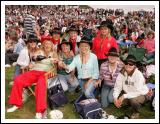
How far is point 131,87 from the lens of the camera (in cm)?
657

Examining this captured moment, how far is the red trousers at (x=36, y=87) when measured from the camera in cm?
648

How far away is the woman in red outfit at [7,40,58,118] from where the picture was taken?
6.50 m

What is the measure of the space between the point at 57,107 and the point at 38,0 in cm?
237

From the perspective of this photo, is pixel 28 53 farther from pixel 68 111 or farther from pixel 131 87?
pixel 131 87

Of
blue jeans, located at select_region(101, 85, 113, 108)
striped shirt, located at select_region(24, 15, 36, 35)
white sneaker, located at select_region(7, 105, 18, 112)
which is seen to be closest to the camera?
white sneaker, located at select_region(7, 105, 18, 112)

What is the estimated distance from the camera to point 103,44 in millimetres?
7422

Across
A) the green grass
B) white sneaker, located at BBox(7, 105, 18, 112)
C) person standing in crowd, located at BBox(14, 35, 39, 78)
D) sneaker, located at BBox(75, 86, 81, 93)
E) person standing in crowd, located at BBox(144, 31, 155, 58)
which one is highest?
person standing in crowd, located at BBox(14, 35, 39, 78)

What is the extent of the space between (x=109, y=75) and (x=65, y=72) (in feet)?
3.27

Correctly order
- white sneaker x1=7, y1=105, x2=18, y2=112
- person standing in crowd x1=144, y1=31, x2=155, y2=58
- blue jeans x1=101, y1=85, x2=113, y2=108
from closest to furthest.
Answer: white sneaker x1=7, y1=105, x2=18, y2=112 < blue jeans x1=101, y1=85, x2=113, y2=108 < person standing in crowd x1=144, y1=31, x2=155, y2=58

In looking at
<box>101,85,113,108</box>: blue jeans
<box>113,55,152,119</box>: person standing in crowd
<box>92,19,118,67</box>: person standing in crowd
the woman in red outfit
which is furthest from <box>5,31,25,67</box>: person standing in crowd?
<box>113,55,152,119</box>: person standing in crowd

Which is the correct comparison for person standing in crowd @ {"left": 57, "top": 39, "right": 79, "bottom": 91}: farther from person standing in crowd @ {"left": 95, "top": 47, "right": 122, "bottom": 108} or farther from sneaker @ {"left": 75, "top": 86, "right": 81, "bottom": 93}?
person standing in crowd @ {"left": 95, "top": 47, "right": 122, "bottom": 108}

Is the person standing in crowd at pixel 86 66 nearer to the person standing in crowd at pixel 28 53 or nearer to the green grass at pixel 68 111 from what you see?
the green grass at pixel 68 111

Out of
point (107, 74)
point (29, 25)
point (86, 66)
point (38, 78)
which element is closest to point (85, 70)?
point (86, 66)

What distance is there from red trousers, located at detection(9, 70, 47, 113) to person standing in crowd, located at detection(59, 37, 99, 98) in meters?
0.53
